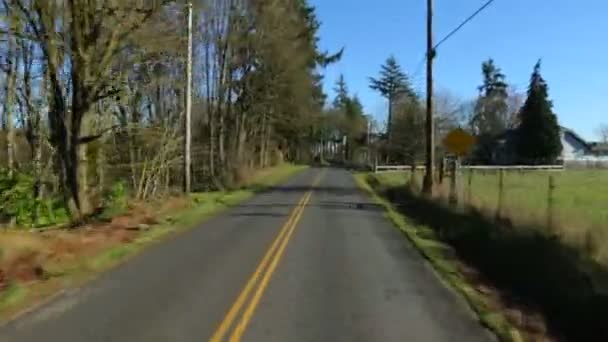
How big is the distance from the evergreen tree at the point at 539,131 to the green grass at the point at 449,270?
66498mm

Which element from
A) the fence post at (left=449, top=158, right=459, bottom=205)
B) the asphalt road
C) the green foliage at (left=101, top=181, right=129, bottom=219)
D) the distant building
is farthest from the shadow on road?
the distant building

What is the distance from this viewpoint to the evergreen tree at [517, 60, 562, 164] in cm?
8838

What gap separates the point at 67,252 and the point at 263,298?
20.5 ft

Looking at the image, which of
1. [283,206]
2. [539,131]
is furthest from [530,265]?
[539,131]

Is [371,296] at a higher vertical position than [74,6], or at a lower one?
lower

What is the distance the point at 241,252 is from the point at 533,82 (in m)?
90.2

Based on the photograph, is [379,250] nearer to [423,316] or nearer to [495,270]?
[495,270]

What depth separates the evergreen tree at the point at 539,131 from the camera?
290 feet

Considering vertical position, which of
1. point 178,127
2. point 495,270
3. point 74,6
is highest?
point 74,6

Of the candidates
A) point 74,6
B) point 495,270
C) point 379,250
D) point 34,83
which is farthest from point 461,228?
point 34,83

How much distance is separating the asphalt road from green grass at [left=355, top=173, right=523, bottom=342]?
0.73 feet

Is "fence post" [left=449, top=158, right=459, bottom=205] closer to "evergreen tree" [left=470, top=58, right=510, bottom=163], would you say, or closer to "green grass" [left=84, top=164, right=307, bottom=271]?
"green grass" [left=84, top=164, right=307, bottom=271]

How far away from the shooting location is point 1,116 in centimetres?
3475

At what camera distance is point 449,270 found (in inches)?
559
